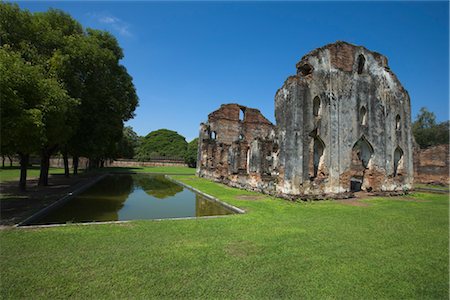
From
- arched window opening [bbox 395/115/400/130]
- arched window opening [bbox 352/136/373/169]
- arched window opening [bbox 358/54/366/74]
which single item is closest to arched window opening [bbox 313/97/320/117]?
arched window opening [bbox 352/136/373/169]

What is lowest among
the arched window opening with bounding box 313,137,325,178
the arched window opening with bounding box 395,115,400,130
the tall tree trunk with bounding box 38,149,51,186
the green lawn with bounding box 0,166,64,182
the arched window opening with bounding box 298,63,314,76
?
the green lawn with bounding box 0,166,64,182

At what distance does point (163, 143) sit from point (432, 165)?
229ft

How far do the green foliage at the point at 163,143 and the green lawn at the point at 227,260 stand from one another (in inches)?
2808

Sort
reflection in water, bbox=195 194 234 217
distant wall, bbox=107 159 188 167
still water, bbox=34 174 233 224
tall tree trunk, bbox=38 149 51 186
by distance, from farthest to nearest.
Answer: distant wall, bbox=107 159 188 167, tall tree trunk, bbox=38 149 51 186, reflection in water, bbox=195 194 234 217, still water, bbox=34 174 233 224

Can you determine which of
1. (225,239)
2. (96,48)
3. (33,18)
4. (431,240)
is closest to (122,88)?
(96,48)

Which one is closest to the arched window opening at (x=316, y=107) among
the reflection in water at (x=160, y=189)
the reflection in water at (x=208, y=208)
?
the reflection in water at (x=208, y=208)

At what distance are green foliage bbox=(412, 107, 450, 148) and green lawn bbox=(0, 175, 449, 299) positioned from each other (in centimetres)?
5049

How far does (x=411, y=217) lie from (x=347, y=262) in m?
6.09

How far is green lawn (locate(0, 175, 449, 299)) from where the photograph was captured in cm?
398

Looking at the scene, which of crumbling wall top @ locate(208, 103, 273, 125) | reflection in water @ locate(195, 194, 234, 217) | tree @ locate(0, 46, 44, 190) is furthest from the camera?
crumbling wall top @ locate(208, 103, 273, 125)

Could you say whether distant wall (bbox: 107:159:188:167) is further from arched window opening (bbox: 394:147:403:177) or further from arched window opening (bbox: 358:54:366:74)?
arched window opening (bbox: 358:54:366:74)

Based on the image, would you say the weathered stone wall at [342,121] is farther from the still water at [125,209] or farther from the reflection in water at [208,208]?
the still water at [125,209]

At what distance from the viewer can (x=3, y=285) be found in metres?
3.91

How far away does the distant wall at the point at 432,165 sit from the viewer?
23766mm
